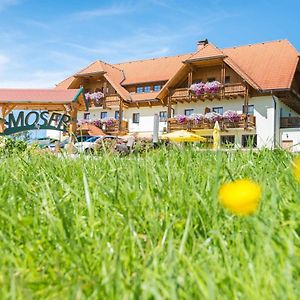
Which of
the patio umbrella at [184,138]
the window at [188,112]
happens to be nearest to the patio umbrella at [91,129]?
Answer: the window at [188,112]

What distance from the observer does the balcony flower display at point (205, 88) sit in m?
36.0

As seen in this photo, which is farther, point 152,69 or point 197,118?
point 152,69

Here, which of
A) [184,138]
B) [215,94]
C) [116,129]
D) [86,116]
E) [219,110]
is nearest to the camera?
[184,138]

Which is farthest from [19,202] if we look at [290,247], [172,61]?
[172,61]

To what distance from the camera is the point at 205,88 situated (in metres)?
36.3

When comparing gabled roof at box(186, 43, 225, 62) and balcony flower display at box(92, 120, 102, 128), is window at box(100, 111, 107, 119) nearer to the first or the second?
balcony flower display at box(92, 120, 102, 128)

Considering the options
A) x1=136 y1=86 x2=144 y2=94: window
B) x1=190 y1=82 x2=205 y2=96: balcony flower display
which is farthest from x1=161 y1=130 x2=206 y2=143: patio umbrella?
x1=136 y1=86 x2=144 y2=94: window

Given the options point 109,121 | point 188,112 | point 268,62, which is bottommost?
point 109,121

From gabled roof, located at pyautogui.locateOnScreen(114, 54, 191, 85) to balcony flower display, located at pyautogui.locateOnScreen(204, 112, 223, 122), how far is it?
6.99 m

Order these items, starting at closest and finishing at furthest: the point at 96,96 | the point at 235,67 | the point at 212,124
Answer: the point at 235,67
the point at 212,124
the point at 96,96

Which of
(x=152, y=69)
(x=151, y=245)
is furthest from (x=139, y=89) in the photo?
(x=151, y=245)

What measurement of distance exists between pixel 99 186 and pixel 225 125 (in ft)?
111

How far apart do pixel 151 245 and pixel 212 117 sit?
3479 centimetres

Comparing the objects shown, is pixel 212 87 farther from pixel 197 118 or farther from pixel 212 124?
pixel 212 124
